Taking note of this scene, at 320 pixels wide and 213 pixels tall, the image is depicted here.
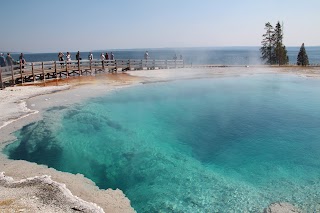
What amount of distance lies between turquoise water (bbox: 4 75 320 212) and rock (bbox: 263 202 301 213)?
172 millimetres

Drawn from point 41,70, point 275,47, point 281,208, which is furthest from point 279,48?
point 281,208

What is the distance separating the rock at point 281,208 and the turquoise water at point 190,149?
17 cm

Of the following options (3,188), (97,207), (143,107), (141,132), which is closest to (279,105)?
(143,107)

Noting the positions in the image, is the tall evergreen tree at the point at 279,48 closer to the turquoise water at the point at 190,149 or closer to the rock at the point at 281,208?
the turquoise water at the point at 190,149

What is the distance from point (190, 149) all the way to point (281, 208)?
4731 mm

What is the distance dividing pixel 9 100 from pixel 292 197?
16287 mm

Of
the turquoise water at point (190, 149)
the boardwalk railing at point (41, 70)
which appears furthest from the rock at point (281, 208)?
the boardwalk railing at point (41, 70)

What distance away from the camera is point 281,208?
7.05 metres

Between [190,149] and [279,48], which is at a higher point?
[279,48]

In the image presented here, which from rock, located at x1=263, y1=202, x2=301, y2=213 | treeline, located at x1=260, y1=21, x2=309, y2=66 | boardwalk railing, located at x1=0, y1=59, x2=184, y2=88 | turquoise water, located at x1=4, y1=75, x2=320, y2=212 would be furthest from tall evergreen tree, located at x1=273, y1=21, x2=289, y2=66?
rock, located at x1=263, y1=202, x2=301, y2=213

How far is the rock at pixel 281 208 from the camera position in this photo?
6.93 metres

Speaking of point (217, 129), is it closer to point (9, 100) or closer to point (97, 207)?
point (97, 207)

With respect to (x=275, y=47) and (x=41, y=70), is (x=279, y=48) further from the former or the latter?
(x=41, y=70)

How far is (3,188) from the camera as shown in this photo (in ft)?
23.4
